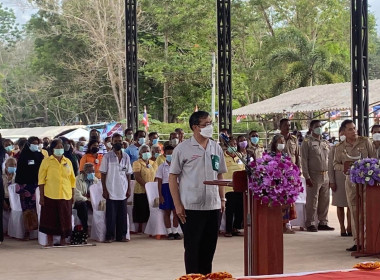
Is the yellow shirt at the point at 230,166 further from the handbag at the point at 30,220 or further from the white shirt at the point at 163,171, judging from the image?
the handbag at the point at 30,220

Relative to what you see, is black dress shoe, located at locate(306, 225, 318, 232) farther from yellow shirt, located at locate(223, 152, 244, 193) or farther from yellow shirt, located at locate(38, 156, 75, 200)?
yellow shirt, located at locate(38, 156, 75, 200)

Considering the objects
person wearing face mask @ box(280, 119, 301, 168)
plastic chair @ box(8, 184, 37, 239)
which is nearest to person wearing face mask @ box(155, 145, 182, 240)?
person wearing face mask @ box(280, 119, 301, 168)

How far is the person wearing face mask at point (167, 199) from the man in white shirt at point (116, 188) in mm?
549

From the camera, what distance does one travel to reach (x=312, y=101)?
Answer: 32.2 metres

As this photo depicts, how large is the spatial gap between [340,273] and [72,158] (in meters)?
9.81

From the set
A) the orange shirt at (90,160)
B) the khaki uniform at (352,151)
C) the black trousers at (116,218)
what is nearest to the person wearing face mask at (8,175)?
the orange shirt at (90,160)

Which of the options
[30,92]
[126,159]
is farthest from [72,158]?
[30,92]

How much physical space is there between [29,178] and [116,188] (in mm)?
1405

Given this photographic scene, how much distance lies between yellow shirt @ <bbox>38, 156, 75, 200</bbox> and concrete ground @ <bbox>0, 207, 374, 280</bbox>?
813 millimetres

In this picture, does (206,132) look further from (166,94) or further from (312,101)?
(166,94)

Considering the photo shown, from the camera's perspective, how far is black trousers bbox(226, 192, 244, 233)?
13.5m

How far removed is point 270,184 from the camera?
7117mm

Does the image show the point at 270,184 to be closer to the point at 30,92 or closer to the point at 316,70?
the point at 316,70

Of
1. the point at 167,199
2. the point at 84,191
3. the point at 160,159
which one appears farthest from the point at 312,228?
the point at 84,191
